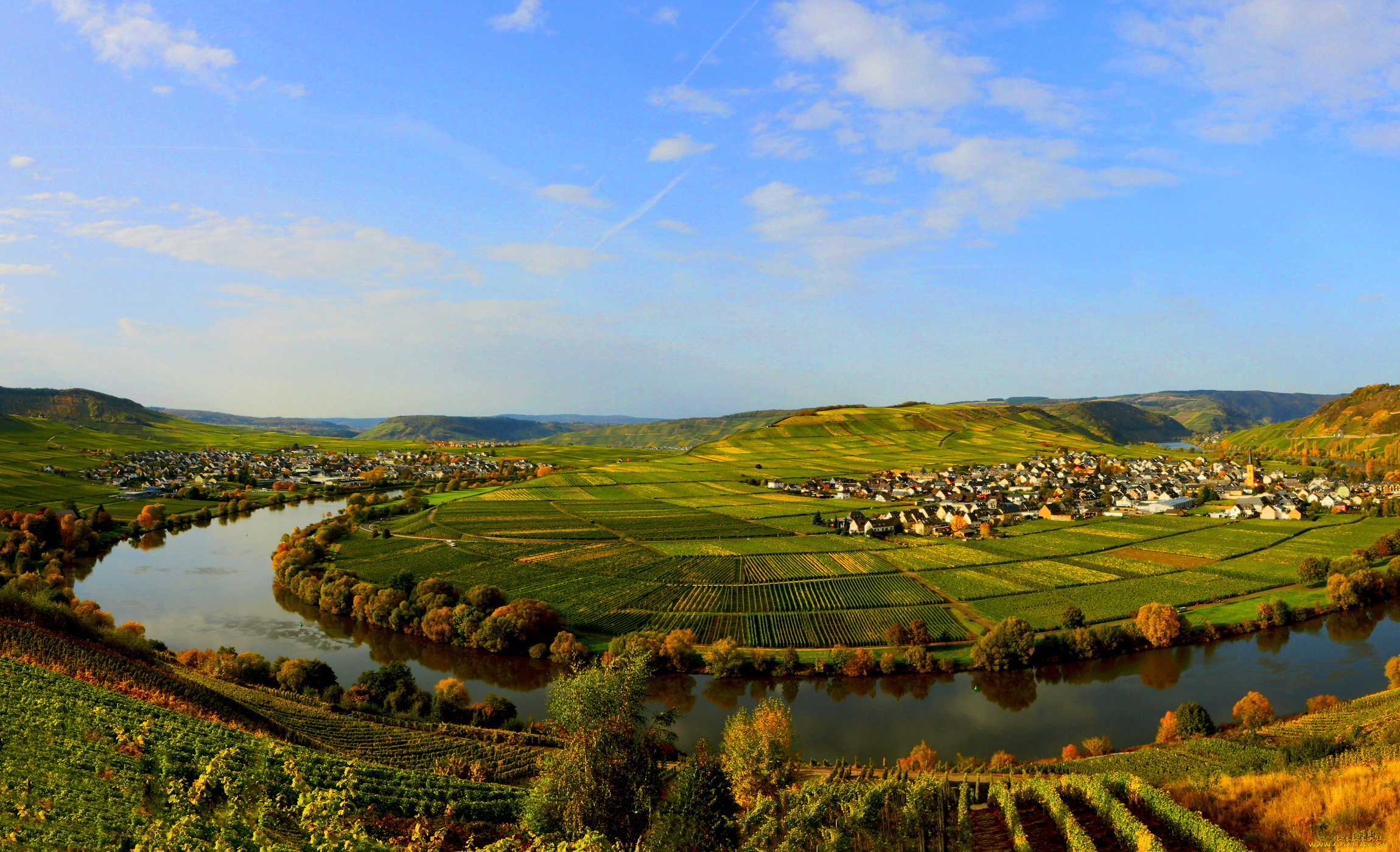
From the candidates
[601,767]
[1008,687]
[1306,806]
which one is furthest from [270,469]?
[1306,806]

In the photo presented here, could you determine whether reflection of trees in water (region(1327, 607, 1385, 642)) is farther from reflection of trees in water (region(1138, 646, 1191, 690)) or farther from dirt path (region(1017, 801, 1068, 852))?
dirt path (region(1017, 801, 1068, 852))

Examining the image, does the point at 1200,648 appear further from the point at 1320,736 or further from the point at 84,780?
the point at 84,780

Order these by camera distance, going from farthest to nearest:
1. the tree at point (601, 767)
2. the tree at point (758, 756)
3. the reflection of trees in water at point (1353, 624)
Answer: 1. the reflection of trees in water at point (1353, 624)
2. the tree at point (758, 756)
3. the tree at point (601, 767)

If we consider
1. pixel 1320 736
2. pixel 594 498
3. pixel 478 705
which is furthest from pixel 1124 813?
pixel 594 498

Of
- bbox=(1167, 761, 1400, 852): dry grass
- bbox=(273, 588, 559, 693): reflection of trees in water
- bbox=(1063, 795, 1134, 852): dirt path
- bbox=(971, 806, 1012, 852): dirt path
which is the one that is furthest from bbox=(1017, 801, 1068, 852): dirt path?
bbox=(273, 588, 559, 693): reflection of trees in water

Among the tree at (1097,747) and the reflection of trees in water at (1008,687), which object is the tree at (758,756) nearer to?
the tree at (1097,747)

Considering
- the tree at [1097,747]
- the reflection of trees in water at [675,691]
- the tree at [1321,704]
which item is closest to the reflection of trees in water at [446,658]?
the reflection of trees in water at [675,691]

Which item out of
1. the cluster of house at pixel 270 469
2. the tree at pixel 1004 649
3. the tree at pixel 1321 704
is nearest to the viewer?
the tree at pixel 1321 704
